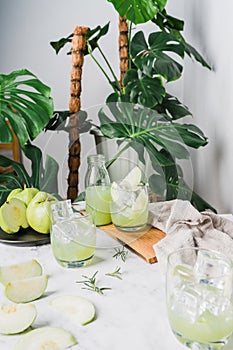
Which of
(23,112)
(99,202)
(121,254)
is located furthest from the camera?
(23,112)

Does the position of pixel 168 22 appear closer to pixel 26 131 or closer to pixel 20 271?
pixel 26 131

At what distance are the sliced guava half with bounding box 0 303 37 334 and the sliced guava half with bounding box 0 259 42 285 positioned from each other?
126 mm

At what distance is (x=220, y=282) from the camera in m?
0.93

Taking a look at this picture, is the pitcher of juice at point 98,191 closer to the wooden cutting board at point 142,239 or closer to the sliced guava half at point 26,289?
the wooden cutting board at point 142,239

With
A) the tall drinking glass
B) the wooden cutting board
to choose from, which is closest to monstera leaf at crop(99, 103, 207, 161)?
the wooden cutting board

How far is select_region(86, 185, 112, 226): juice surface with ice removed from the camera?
4.83 ft

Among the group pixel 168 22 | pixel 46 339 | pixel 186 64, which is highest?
pixel 168 22

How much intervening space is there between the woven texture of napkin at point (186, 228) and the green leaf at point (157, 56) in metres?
0.68

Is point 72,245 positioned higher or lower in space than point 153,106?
lower

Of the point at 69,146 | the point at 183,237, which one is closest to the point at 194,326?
the point at 183,237

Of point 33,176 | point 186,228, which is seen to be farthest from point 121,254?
point 33,176

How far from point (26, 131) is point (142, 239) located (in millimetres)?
653

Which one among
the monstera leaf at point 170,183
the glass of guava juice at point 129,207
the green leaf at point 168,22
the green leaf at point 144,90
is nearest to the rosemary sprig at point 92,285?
the glass of guava juice at point 129,207

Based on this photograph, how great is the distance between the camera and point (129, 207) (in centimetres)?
143
